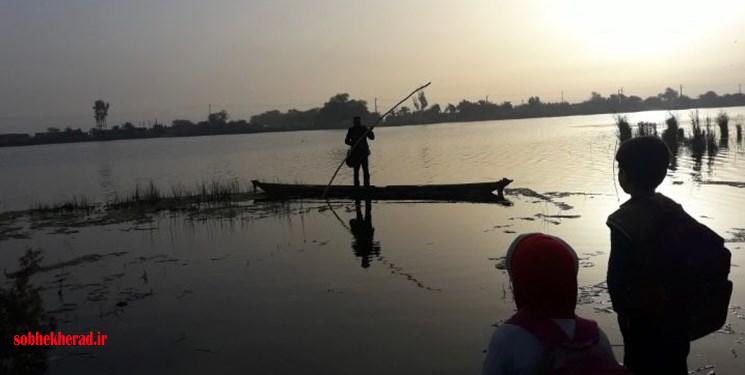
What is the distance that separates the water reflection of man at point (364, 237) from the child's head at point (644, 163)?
6.20 m

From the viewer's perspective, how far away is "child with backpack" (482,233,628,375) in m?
1.92

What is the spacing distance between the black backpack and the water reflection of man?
6.27m

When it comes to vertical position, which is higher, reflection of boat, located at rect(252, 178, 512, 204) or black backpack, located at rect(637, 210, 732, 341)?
black backpack, located at rect(637, 210, 732, 341)

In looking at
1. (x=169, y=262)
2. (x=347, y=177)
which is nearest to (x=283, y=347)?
(x=169, y=262)

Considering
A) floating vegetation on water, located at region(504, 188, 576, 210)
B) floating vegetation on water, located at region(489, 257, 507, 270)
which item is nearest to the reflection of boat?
floating vegetation on water, located at region(504, 188, 576, 210)

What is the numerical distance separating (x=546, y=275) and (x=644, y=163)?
42.5 inches

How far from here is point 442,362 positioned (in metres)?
5.08

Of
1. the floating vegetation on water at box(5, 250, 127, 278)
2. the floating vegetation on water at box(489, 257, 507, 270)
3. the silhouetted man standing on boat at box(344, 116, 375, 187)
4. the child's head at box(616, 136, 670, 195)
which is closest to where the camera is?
the child's head at box(616, 136, 670, 195)

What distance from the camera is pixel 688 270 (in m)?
2.52

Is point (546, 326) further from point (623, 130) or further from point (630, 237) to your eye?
point (623, 130)

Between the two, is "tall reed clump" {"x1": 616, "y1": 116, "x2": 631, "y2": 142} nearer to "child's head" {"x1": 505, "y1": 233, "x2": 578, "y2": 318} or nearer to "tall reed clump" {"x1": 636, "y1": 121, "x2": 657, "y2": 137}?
"tall reed clump" {"x1": 636, "y1": 121, "x2": 657, "y2": 137}

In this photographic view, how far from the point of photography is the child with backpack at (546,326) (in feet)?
6.30

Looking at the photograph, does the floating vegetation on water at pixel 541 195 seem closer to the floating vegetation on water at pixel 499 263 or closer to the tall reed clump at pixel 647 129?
the floating vegetation on water at pixel 499 263

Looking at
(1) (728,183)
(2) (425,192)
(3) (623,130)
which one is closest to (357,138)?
(2) (425,192)
